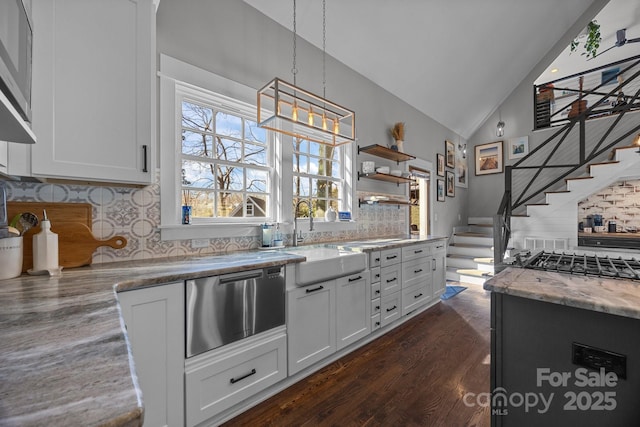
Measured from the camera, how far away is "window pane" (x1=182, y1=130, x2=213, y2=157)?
217 cm

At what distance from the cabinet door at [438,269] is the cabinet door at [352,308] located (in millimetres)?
1450

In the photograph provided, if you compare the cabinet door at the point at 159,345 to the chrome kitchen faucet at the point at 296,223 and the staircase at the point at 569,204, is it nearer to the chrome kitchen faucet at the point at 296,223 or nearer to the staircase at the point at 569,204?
the chrome kitchen faucet at the point at 296,223

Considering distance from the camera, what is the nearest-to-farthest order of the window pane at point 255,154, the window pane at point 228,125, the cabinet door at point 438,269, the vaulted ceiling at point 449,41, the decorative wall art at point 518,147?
the window pane at point 228,125 < the window pane at point 255,154 < the vaulted ceiling at point 449,41 < the cabinet door at point 438,269 < the decorative wall art at point 518,147

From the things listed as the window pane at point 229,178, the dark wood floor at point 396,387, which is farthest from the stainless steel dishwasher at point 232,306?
the window pane at point 229,178

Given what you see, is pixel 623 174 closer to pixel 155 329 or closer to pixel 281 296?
pixel 281 296

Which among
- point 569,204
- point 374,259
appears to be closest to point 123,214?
point 374,259

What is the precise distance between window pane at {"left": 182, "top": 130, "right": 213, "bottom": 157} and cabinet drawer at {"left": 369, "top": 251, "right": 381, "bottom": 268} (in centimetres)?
171

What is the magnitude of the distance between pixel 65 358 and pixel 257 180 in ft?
7.11

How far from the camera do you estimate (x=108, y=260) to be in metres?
1.72

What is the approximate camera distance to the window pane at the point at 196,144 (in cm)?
217

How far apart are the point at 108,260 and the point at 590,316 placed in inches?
95.7

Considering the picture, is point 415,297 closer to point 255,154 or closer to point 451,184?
point 255,154

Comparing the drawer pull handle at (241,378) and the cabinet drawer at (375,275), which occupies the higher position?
the cabinet drawer at (375,275)

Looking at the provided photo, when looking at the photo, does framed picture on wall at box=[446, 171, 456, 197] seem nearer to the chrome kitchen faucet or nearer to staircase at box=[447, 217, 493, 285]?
staircase at box=[447, 217, 493, 285]
